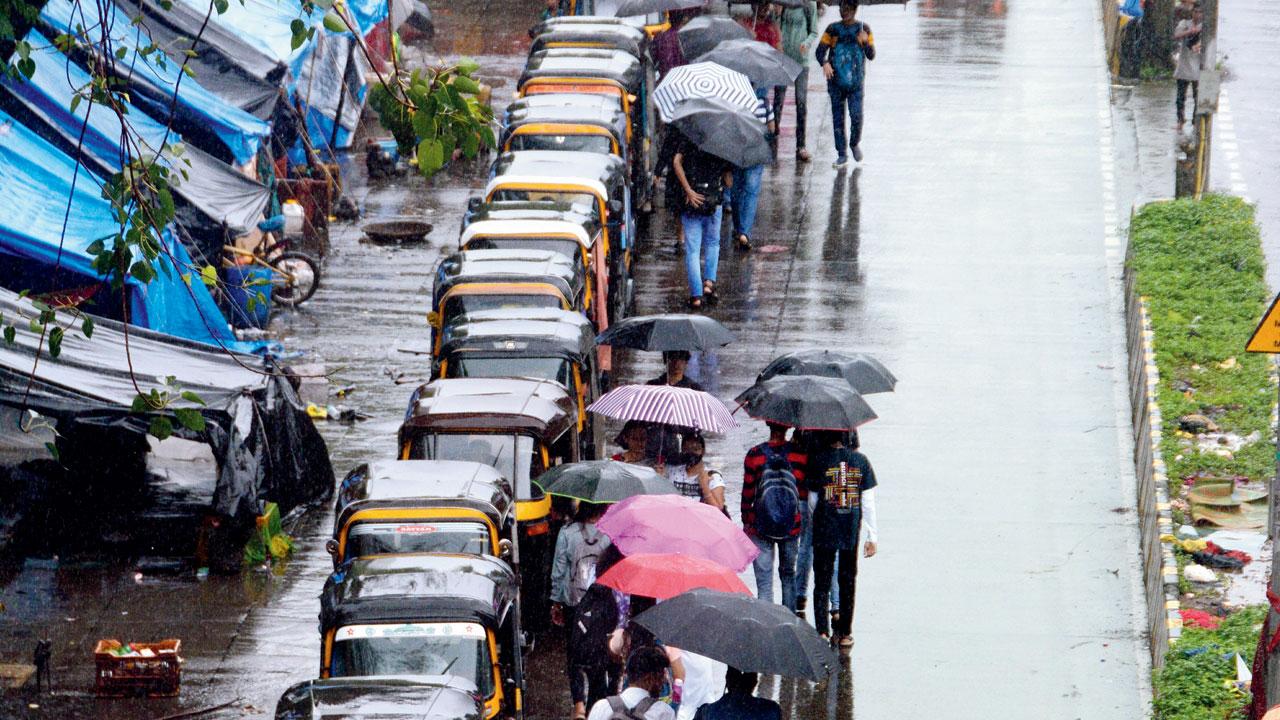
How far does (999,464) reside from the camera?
15.9 m

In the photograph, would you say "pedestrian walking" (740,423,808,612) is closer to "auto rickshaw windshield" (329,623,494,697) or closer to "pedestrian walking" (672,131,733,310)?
"auto rickshaw windshield" (329,623,494,697)

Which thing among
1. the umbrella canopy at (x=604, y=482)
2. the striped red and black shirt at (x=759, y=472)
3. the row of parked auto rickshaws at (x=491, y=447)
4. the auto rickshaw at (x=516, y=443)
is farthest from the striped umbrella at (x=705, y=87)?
the umbrella canopy at (x=604, y=482)

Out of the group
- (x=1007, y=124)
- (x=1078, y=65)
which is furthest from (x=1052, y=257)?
(x=1078, y=65)

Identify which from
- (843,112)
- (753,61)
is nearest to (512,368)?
(753,61)

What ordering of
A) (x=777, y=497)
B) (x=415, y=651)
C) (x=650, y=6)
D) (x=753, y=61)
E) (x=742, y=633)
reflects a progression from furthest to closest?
(x=650, y=6)
(x=753, y=61)
(x=777, y=497)
(x=415, y=651)
(x=742, y=633)

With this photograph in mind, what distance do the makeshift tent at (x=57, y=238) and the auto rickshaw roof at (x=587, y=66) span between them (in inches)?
224

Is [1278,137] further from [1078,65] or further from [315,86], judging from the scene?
[315,86]

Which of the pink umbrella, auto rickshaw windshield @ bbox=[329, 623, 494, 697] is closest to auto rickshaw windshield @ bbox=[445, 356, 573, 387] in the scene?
the pink umbrella

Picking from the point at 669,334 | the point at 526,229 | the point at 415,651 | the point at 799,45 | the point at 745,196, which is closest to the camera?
the point at 415,651

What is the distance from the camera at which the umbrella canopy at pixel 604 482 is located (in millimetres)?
11188

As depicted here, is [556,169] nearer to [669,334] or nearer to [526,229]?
[526,229]

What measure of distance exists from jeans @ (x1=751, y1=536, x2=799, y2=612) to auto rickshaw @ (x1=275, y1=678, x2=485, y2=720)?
3.20 metres

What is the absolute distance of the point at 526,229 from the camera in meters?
16.8

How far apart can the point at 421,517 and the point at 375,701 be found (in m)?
2.56
